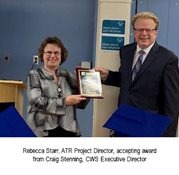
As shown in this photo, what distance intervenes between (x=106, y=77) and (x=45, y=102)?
586 mm

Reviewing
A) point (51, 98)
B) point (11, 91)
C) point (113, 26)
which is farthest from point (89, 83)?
point (11, 91)

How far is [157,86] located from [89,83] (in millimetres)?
481

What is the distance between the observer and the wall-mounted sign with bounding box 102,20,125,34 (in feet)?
9.18

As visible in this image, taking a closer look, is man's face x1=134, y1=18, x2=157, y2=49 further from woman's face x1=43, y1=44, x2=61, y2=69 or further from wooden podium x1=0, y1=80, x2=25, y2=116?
wooden podium x1=0, y1=80, x2=25, y2=116

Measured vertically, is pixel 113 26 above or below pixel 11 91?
above

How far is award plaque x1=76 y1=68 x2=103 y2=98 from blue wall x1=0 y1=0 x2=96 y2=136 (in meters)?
2.33

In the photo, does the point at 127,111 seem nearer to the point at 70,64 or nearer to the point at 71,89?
the point at 71,89

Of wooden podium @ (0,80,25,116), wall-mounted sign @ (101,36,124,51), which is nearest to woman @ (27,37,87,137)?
wall-mounted sign @ (101,36,124,51)

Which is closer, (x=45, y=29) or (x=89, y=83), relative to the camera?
(x=89, y=83)

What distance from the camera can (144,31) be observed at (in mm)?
2463

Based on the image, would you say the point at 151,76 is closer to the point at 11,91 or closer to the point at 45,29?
the point at 11,91

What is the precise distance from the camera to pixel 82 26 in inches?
189

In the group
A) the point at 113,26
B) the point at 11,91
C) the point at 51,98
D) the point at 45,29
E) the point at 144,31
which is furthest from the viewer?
the point at 45,29
